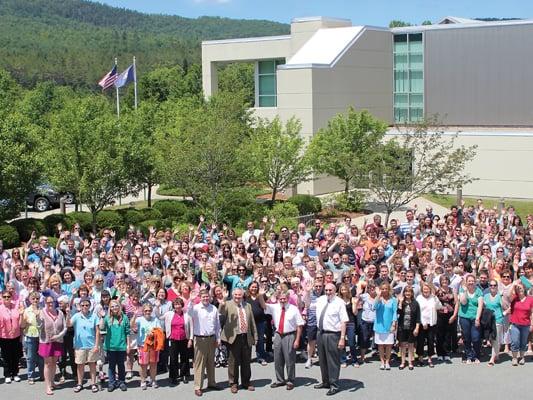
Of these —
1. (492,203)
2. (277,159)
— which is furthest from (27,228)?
(492,203)

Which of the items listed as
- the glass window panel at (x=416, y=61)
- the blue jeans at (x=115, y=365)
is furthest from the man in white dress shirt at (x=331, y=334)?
the glass window panel at (x=416, y=61)

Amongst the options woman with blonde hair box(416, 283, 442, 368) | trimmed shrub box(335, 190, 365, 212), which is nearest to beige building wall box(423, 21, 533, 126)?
trimmed shrub box(335, 190, 365, 212)

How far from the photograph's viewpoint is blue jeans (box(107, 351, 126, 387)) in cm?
1223

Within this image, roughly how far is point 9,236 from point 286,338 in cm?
1563

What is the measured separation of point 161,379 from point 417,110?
111 feet

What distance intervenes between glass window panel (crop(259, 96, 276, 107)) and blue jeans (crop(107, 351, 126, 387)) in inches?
1322

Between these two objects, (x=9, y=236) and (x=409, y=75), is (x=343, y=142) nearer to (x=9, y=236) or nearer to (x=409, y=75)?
(x=409, y=75)

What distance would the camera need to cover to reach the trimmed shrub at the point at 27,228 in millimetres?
26406

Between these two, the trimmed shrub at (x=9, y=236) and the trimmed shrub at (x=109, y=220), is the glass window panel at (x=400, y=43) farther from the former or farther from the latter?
the trimmed shrub at (x=9, y=236)

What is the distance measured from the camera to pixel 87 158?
26844 millimetres

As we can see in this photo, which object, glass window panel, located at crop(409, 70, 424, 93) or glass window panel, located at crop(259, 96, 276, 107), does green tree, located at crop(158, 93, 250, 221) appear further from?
glass window panel, located at crop(409, 70, 424, 93)

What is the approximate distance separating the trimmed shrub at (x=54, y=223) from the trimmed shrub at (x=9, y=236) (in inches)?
55.7

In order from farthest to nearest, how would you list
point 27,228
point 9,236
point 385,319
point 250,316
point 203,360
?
1. point 27,228
2. point 9,236
3. point 385,319
4. point 250,316
5. point 203,360

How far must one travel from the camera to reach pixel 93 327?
12156 mm
